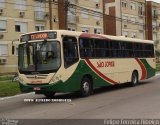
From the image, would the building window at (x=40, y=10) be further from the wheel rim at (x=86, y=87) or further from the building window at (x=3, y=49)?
the wheel rim at (x=86, y=87)

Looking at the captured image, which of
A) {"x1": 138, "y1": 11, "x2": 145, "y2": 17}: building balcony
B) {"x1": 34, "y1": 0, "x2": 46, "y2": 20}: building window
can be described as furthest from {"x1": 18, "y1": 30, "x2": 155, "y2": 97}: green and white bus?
{"x1": 138, "y1": 11, "x2": 145, "y2": 17}: building balcony

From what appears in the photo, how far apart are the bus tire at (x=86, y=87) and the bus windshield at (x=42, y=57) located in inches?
78.4

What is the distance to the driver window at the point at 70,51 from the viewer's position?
1672 centimetres

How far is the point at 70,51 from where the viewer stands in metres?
17.1

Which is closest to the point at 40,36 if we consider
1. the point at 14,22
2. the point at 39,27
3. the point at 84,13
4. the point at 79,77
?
the point at 79,77

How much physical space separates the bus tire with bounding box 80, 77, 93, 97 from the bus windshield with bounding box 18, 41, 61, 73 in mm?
1992

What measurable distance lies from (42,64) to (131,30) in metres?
57.1

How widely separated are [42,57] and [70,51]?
1.27 m

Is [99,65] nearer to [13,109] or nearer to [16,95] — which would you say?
[16,95]

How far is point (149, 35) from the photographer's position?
78875 millimetres

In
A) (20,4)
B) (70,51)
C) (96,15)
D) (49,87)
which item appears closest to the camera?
(49,87)

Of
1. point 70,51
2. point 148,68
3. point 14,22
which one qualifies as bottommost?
point 148,68

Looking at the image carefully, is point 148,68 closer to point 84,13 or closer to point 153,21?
point 84,13

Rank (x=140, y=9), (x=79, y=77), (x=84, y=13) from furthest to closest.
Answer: (x=140, y=9), (x=84, y=13), (x=79, y=77)
